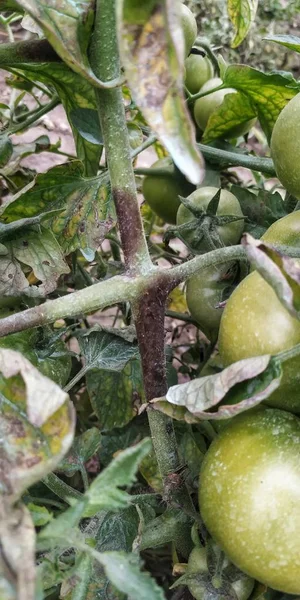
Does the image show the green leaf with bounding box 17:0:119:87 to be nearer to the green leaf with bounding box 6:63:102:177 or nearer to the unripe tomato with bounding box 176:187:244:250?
the green leaf with bounding box 6:63:102:177

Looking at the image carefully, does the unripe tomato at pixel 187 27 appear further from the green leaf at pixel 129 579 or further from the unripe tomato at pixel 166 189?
the green leaf at pixel 129 579

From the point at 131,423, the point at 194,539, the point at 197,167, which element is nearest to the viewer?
the point at 197,167

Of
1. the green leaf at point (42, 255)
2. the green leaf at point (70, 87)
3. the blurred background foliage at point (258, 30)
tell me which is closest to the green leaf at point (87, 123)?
the green leaf at point (70, 87)

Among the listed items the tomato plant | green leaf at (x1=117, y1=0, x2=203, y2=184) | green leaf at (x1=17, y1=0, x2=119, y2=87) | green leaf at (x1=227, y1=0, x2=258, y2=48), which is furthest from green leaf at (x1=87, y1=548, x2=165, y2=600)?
green leaf at (x1=227, y1=0, x2=258, y2=48)

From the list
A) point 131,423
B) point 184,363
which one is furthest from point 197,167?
point 184,363

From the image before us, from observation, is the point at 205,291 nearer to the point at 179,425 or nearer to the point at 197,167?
the point at 179,425

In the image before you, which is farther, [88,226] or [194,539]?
[88,226]
